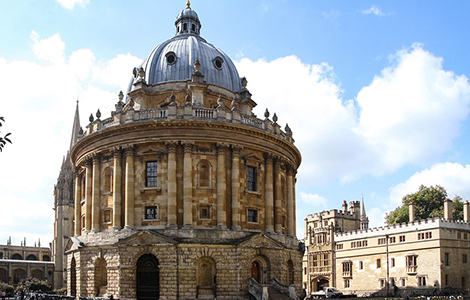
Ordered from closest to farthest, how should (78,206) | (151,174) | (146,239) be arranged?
(146,239)
(151,174)
(78,206)

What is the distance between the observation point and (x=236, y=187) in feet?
152

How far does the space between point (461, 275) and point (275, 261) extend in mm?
35747

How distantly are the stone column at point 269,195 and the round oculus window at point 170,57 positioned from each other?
1361 cm

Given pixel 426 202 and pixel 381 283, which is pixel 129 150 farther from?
pixel 426 202

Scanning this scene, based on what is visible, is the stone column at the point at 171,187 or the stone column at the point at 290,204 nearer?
the stone column at the point at 171,187

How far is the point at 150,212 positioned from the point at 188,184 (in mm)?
4143

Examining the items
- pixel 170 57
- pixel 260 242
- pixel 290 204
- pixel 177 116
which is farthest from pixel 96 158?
pixel 290 204

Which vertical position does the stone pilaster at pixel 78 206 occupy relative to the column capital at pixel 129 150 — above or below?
below

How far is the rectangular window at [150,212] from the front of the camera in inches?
1789

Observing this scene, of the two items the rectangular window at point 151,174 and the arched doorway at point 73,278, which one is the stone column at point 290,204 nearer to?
Result: the rectangular window at point 151,174

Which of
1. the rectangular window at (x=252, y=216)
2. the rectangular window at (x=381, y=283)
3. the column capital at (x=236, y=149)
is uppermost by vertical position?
the column capital at (x=236, y=149)

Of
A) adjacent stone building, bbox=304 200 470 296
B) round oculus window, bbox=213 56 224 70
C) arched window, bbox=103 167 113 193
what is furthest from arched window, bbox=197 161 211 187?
adjacent stone building, bbox=304 200 470 296

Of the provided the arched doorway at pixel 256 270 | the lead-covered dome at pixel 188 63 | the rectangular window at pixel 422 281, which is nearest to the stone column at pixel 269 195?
the arched doorway at pixel 256 270

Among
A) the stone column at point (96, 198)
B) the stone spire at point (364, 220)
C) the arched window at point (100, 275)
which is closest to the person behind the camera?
the arched window at point (100, 275)
